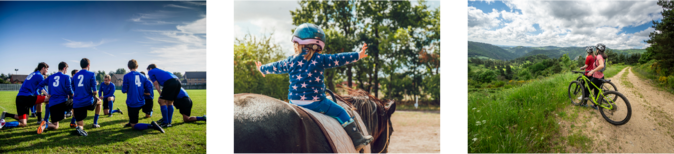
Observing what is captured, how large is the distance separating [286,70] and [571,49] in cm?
367

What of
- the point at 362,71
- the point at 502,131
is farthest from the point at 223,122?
the point at 502,131

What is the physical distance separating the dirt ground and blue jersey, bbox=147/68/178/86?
3555mm

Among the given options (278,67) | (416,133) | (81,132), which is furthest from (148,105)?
(416,133)

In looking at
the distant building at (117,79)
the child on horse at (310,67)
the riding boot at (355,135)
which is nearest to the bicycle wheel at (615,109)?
the child on horse at (310,67)

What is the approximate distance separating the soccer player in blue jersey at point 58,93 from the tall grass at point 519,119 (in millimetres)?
5943

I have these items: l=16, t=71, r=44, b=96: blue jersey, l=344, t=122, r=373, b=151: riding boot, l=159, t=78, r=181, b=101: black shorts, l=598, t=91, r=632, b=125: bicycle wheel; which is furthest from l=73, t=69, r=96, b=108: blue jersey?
l=598, t=91, r=632, b=125: bicycle wheel

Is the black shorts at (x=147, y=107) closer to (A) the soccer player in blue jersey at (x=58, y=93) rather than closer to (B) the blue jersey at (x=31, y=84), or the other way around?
(A) the soccer player in blue jersey at (x=58, y=93)

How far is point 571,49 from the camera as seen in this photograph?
3.55 m

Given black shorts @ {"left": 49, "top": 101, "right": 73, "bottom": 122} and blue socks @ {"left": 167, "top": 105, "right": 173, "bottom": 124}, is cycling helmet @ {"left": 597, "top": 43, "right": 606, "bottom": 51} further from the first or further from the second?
black shorts @ {"left": 49, "top": 101, "right": 73, "bottom": 122}

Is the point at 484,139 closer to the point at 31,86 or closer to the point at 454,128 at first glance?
the point at 454,128

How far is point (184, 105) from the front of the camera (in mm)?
4504

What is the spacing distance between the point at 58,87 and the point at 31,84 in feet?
1.88

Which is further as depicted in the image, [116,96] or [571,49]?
[116,96]

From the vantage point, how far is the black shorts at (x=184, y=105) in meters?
4.50
